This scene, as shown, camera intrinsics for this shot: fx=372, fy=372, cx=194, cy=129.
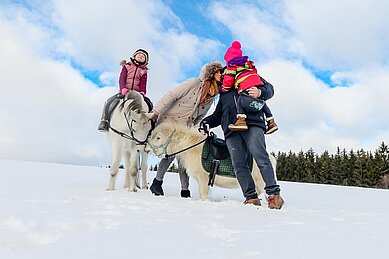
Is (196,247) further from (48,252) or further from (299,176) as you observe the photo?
(299,176)

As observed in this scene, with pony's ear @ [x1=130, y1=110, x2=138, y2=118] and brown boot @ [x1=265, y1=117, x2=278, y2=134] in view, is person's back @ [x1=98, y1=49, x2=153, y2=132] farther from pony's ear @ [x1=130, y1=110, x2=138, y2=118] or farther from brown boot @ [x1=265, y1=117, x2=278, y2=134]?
brown boot @ [x1=265, y1=117, x2=278, y2=134]

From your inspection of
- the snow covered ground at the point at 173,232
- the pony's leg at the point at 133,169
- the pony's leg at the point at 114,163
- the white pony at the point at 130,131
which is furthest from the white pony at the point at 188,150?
the snow covered ground at the point at 173,232

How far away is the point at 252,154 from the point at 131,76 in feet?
10.2

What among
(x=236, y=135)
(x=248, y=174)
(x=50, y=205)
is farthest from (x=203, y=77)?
(x=50, y=205)

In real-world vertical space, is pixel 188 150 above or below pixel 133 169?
above

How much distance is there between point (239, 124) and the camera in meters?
5.23

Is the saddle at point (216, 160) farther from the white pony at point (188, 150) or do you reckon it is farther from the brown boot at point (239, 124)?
the brown boot at point (239, 124)

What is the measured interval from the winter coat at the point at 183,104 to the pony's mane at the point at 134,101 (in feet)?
1.22

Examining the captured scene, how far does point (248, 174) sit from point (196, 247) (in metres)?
3.00

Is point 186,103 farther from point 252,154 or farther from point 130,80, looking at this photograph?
point 252,154

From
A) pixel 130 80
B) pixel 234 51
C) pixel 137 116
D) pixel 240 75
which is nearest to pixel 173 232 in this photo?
pixel 240 75

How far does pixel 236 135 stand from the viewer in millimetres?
5605

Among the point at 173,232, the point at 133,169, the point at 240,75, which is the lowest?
the point at 173,232

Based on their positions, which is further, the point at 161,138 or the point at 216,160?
the point at 161,138
